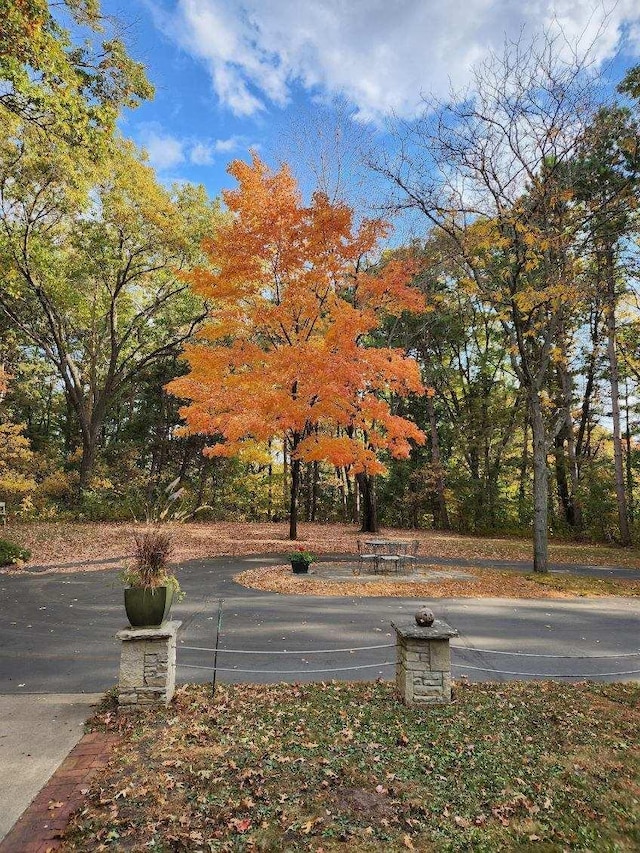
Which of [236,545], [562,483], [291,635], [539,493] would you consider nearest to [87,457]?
[236,545]

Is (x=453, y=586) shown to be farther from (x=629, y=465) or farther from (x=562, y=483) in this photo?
(x=562, y=483)

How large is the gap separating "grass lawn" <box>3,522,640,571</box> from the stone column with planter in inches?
354

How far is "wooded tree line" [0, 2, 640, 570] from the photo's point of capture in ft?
35.6

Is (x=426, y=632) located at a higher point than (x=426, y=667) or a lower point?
higher

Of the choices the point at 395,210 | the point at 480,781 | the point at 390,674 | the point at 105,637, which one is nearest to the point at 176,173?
the point at 395,210

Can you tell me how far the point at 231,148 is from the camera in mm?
14266

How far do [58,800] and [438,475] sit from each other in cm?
2040

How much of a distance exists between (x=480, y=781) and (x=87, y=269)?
2043cm

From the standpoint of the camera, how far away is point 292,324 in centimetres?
1455

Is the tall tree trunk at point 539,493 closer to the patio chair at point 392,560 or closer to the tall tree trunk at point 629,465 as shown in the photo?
the patio chair at point 392,560

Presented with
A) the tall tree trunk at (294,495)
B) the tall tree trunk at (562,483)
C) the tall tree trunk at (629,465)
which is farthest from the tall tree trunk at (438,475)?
the tall tree trunk at (294,495)

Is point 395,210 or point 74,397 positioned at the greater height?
point 395,210

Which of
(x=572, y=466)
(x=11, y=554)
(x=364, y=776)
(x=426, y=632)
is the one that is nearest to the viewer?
(x=364, y=776)

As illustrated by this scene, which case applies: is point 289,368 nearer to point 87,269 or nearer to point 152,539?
point 152,539
